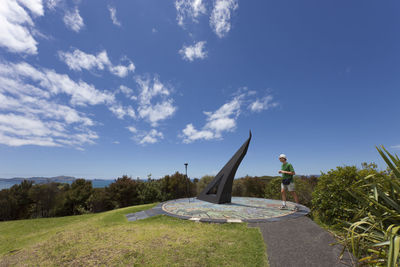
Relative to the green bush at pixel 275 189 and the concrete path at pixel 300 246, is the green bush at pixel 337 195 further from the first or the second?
the green bush at pixel 275 189

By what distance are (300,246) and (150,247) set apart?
10.8ft

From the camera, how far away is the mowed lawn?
315 centimetres

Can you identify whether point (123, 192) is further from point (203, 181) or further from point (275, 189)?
point (275, 189)

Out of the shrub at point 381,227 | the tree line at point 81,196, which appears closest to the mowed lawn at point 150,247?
the shrub at point 381,227

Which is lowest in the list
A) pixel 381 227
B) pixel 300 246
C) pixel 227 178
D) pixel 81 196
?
pixel 300 246

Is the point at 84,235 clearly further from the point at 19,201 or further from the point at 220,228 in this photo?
the point at 19,201

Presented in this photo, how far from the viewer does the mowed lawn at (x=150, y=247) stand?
3154 mm

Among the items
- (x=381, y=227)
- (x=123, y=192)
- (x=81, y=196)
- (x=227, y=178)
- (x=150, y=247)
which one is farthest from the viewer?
(x=123, y=192)

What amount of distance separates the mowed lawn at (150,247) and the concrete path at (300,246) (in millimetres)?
256

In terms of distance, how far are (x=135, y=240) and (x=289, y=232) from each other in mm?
3972

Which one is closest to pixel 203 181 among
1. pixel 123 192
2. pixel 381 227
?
pixel 123 192

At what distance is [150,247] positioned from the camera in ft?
12.1

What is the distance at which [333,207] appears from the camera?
4980mm

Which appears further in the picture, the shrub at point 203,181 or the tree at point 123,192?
the shrub at point 203,181
